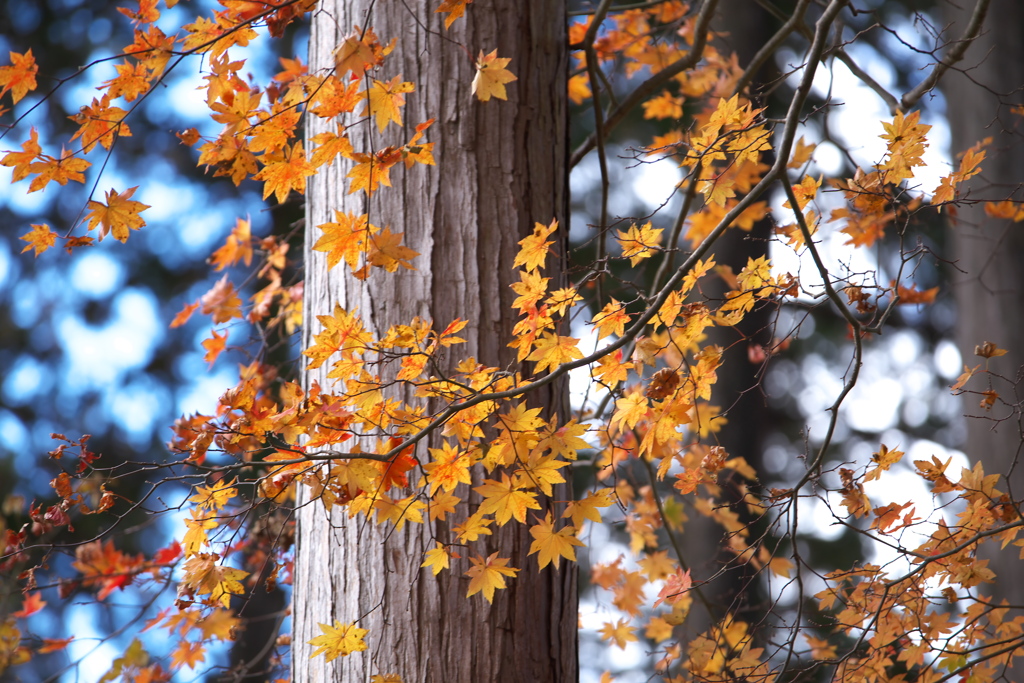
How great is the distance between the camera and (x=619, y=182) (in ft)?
23.8

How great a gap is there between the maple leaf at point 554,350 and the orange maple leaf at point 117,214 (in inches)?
29.1

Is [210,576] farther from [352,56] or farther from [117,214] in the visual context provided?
[352,56]

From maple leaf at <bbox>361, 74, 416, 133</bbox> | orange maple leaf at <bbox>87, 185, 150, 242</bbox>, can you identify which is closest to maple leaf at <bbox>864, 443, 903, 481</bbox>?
maple leaf at <bbox>361, 74, 416, 133</bbox>

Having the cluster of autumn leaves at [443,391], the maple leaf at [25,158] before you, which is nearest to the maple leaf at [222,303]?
the cluster of autumn leaves at [443,391]

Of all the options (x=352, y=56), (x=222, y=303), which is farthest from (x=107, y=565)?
(x=352, y=56)

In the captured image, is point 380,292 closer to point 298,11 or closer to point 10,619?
point 298,11

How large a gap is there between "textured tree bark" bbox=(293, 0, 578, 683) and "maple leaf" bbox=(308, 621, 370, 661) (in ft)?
0.26

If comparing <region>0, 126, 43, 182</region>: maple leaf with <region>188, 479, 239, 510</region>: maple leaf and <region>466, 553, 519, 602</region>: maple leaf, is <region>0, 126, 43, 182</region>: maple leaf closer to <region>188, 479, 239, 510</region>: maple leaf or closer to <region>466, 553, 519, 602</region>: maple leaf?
<region>188, 479, 239, 510</region>: maple leaf

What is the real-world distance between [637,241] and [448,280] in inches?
15.5

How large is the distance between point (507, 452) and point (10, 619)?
178 cm

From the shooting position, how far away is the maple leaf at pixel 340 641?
127 centimetres

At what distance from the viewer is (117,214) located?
4.51 ft

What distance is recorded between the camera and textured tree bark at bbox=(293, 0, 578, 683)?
1.38 metres

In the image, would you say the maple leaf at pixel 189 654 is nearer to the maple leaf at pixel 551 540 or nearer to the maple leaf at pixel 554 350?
the maple leaf at pixel 551 540
